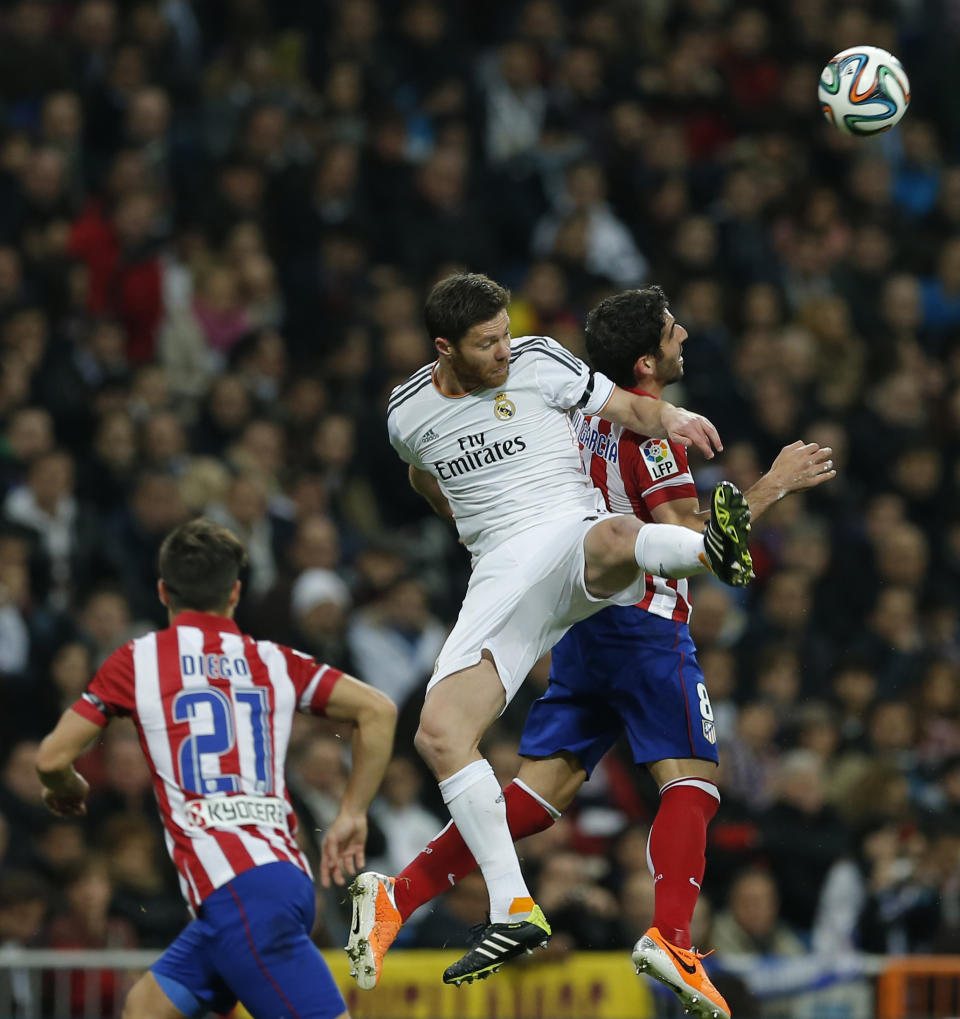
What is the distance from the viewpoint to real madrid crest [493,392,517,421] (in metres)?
7.03

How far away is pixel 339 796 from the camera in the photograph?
10219 millimetres

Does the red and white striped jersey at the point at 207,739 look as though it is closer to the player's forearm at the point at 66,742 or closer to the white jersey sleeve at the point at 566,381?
the player's forearm at the point at 66,742

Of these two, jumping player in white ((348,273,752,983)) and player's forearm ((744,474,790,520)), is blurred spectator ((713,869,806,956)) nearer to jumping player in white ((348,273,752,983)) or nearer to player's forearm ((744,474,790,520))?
jumping player in white ((348,273,752,983))

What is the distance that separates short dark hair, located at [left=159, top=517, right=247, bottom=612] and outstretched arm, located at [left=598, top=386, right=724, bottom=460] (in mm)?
1424

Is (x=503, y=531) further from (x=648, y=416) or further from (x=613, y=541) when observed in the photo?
(x=648, y=416)

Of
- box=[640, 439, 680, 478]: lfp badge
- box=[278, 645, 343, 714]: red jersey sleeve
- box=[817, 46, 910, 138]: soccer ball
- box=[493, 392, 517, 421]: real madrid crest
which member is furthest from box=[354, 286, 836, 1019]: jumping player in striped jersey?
box=[817, 46, 910, 138]: soccer ball

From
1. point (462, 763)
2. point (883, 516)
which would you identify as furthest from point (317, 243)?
point (462, 763)

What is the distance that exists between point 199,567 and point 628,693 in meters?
1.59

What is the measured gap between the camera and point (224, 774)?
6754 millimetres

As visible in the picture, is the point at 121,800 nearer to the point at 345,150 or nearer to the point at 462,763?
the point at 462,763

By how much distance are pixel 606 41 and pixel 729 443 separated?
4870 mm

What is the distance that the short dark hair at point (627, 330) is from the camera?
7.10 m

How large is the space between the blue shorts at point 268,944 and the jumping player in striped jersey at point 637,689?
0.28 meters

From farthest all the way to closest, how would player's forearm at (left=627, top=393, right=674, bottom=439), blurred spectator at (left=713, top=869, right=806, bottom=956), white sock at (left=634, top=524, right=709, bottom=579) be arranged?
blurred spectator at (left=713, top=869, right=806, bottom=956) < player's forearm at (left=627, top=393, right=674, bottom=439) < white sock at (left=634, top=524, right=709, bottom=579)
